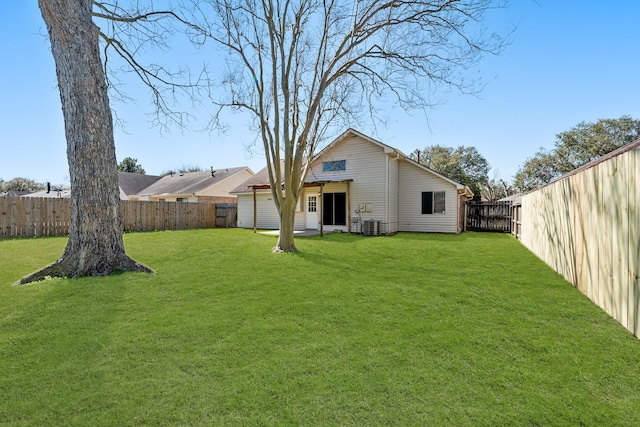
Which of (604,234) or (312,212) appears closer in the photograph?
(604,234)

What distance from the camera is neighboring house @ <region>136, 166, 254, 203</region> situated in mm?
23419

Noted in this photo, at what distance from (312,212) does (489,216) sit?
9884mm

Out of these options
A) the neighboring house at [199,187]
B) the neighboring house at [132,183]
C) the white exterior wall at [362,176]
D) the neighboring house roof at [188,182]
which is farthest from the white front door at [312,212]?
the neighboring house at [132,183]

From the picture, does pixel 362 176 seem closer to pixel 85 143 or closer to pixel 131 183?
pixel 85 143

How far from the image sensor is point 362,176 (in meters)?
14.8

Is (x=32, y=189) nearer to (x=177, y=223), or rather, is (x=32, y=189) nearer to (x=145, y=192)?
(x=145, y=192)

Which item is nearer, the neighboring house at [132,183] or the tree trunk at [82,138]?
the tree trunk at [82,138]

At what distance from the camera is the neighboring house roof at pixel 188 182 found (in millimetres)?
23969

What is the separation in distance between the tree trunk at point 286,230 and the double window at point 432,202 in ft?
28.0

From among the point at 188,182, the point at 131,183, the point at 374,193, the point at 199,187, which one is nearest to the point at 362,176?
the point at 374,193

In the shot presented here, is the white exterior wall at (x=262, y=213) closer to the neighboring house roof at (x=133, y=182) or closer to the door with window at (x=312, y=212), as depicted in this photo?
the door with window at (x=312, y=212)

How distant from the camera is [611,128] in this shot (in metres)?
24.9

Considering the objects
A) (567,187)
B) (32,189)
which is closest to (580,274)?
(567,187)

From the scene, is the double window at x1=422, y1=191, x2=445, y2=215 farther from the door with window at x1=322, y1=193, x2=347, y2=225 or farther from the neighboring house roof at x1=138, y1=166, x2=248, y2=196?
the neighboring house roof at x1=138, y1=166, x2=248, y2=196
